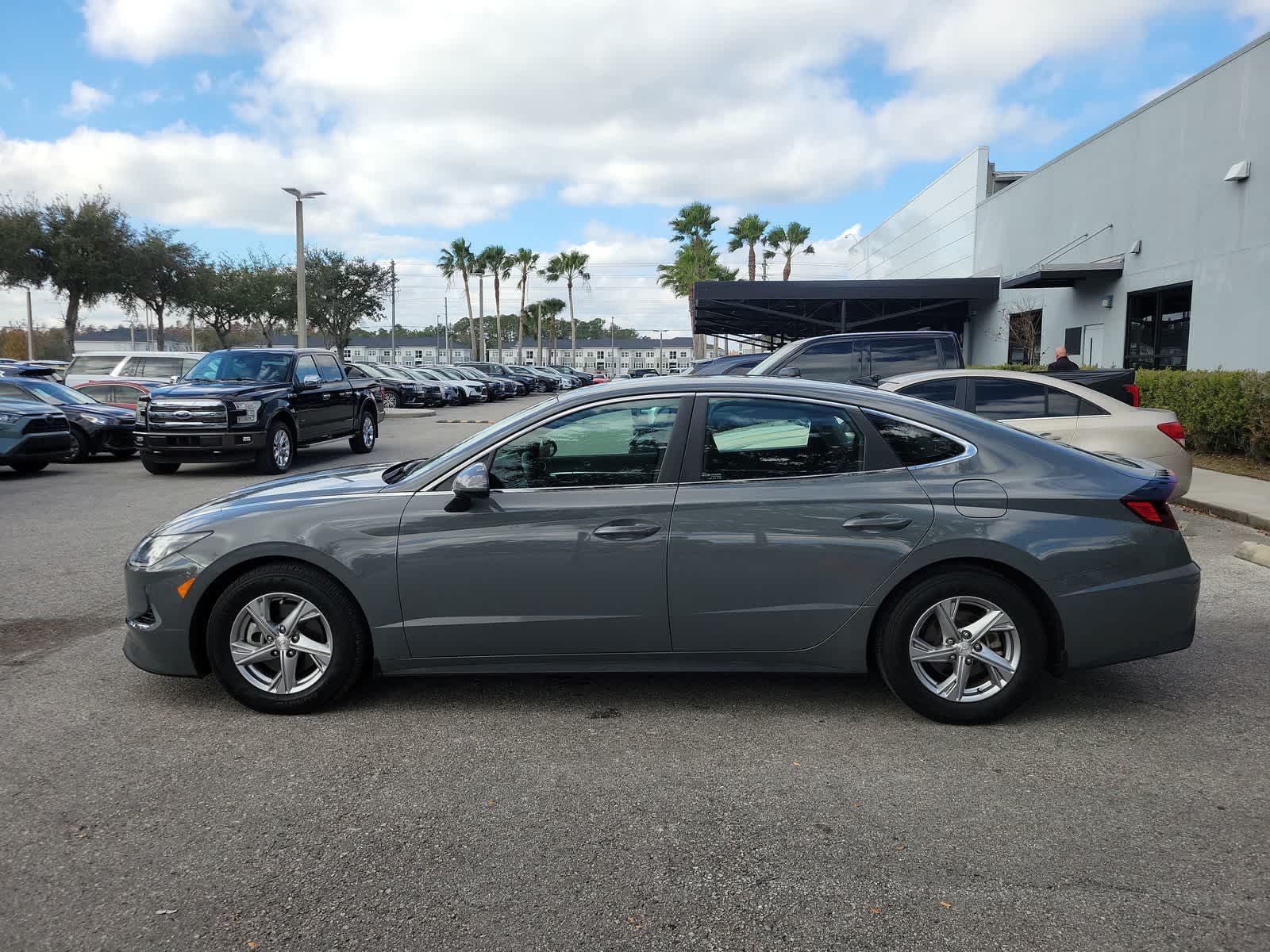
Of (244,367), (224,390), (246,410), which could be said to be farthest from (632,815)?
(244,367)

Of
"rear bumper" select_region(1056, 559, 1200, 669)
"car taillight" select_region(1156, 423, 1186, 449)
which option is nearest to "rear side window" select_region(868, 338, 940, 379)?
"car taillight" select_region(1156, 423, 1186, 449)

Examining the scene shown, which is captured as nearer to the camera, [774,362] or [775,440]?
[775,440]

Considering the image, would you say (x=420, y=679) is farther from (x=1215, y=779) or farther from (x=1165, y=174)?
(x=1165, y=174)

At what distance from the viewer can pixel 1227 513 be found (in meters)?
9.88

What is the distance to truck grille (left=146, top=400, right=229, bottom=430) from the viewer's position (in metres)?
13.4

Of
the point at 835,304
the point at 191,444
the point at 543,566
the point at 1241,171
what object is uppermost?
the point at 1241,171

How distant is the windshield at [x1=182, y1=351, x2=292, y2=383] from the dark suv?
776 centimetres

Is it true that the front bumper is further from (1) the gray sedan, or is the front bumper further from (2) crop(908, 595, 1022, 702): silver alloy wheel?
(2) crop(908, 595, 1022, 702): silver alloy wheel

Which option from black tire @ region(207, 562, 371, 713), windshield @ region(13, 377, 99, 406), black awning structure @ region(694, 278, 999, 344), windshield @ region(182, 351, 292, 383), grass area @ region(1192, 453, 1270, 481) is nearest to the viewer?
black tire @ region(207, 562, 371, 713)

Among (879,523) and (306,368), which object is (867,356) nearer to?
(879,523)

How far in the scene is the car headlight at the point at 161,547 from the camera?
4352mm

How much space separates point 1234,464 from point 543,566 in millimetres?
13072

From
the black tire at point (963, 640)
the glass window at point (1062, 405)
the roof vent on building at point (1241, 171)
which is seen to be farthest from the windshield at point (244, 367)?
the roof vent on building at point (1241, 171)

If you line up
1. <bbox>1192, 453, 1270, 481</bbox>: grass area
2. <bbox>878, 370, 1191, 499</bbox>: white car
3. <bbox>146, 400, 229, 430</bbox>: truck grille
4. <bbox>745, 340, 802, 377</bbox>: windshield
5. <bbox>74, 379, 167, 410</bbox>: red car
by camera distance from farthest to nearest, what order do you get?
<bbox>74, 379, 167, 410</bbox>: red car, <bbox>146, 400, 229, 430</bbox>: truck grille, <bbox>1192, 453, 1270, 481</bbox>: grass area, <bbox>745, 340, 802, 377</bbox>: windshield, <bbox>878, 370, 1191, 499</bbox>: white car
